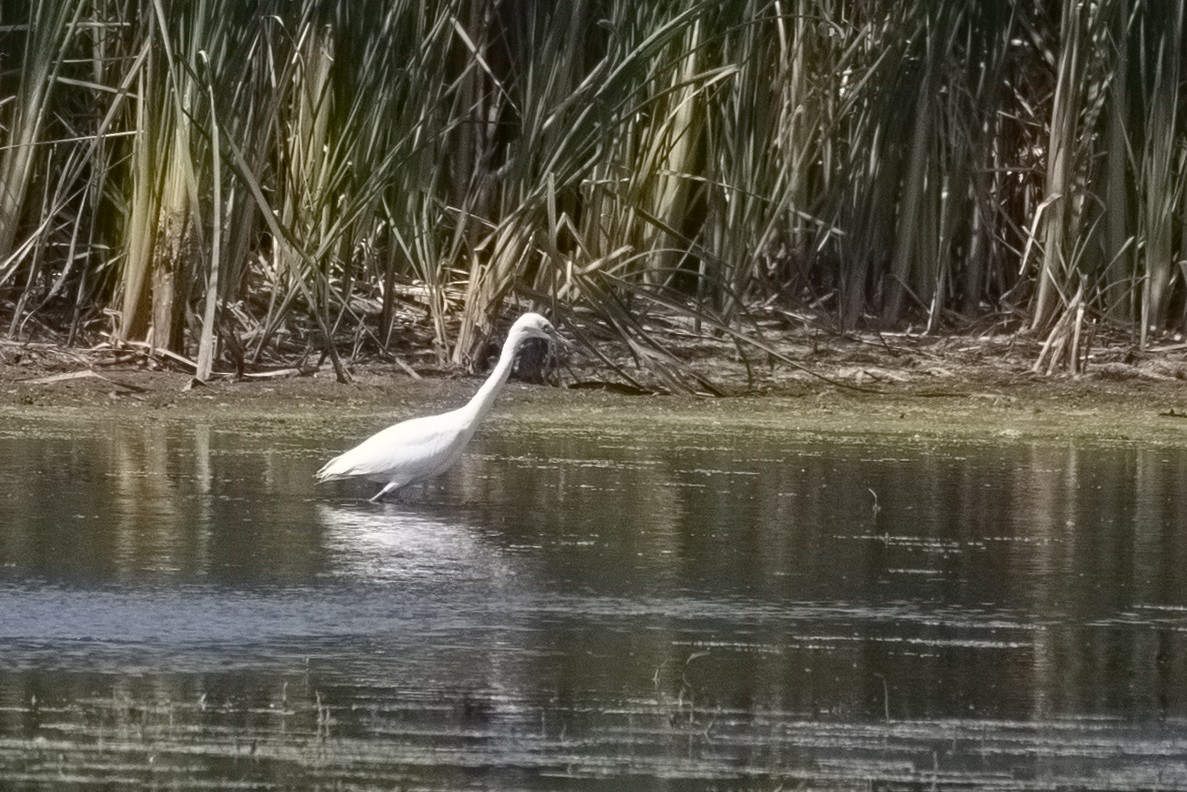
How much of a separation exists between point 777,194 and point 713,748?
9.29m

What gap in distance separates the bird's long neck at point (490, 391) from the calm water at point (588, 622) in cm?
31

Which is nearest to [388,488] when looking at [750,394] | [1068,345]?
[750,394]

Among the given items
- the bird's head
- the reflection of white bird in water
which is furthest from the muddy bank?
the reflection of white bird in water

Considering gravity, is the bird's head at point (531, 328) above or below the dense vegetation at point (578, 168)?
below

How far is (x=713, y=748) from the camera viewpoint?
4324mm

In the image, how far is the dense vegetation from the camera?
11.1 metres

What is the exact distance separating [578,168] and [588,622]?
6.36 metres

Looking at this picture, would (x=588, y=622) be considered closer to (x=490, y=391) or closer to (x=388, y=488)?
(x=388, y=488)

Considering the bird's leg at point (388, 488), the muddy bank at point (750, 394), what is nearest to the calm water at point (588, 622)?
the bird's leg at point (388, 488)

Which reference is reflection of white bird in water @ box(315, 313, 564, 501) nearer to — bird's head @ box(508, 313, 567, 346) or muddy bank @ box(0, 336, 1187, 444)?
bird's head @ box(508, 313, 567, 346)

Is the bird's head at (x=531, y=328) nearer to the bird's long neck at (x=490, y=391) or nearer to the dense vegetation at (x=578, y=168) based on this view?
the bird's long neck at (x=490, y=391)

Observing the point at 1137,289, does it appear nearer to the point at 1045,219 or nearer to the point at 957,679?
the point at 1045,219

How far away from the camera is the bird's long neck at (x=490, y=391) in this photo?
813 centimetres

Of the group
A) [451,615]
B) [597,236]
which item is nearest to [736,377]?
[597,236]
